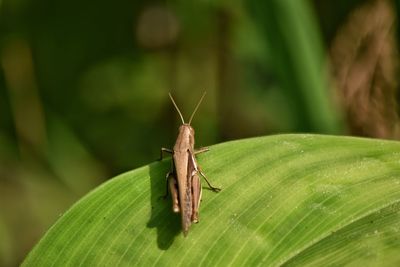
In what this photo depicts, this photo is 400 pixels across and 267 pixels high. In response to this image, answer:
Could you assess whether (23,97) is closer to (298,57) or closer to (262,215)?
(298,57)

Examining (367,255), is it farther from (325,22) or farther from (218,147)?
(325,22)

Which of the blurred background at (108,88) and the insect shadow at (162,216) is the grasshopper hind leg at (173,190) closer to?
the insect shadow at (162,216)

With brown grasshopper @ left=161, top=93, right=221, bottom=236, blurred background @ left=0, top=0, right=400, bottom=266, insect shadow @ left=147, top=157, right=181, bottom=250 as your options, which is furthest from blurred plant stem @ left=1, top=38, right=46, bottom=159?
insect shadow @ left=147, top=157, right=181, bottom=250

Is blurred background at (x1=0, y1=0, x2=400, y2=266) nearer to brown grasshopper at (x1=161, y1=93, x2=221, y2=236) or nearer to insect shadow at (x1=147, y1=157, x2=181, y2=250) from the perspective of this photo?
brown grasshopper at (x1=161, y1=93, x2=221, y2=236)

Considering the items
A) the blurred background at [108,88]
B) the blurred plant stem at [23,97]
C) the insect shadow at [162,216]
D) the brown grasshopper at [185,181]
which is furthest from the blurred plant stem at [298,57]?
the blurred plant stem at [23,97]

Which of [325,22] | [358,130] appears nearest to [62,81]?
[325,22]

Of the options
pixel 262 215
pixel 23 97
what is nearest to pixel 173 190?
pixel 262 215
